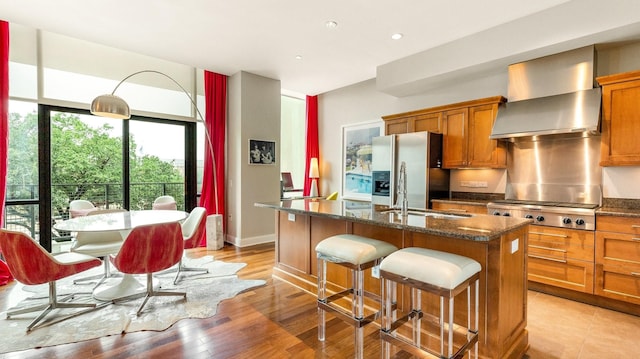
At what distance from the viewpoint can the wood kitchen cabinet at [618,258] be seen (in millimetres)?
2646

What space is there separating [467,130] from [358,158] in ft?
7.65

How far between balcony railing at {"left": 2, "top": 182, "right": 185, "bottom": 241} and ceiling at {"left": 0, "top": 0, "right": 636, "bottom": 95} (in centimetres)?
206

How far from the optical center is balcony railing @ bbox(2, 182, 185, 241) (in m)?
3.84

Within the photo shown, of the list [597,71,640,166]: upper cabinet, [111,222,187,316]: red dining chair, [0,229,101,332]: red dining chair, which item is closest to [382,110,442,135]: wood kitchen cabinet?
[597,71,640,166]: upper cabinet

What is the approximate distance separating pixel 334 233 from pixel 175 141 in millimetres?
3767

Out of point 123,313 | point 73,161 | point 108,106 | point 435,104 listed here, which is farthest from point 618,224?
point 73,161

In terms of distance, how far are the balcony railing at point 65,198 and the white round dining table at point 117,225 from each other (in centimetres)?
147

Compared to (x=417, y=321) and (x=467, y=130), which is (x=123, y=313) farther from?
(x=467, y=130)

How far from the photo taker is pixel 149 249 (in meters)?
2.55

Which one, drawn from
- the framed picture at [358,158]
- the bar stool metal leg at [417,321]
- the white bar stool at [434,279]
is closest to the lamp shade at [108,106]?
the white bar stool at [434,279]

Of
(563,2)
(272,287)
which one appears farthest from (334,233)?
(563,2)

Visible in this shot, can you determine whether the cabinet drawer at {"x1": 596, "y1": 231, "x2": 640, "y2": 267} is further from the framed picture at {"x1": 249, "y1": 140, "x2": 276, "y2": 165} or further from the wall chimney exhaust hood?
the framed picture at {"x1": 249, "y1": 140, "x2": 276, "y2": 165}

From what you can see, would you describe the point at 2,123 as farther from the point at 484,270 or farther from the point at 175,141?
the point at 484,270

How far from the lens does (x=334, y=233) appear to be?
2.89 meters
